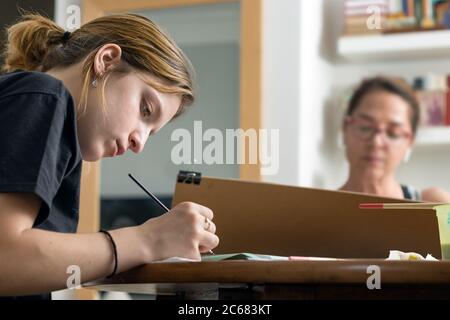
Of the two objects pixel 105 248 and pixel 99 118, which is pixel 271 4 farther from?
pixel 105 248

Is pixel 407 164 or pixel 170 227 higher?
pixel 407 164

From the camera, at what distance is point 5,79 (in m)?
0.99

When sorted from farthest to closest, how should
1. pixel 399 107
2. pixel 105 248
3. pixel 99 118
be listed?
1. pixel 399 107
2. pixel 99 118
3. pixel 105 248

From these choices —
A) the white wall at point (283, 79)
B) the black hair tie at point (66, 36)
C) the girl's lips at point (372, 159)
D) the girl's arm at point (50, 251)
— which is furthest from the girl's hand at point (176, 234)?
the white wall at point (283, 79)

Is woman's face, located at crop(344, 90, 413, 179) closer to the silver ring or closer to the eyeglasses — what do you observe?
the eyeglasses

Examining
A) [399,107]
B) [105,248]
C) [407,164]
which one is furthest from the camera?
[407,164]

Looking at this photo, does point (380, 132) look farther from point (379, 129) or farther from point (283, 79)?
point (283, 79)

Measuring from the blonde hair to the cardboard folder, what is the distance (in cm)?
17

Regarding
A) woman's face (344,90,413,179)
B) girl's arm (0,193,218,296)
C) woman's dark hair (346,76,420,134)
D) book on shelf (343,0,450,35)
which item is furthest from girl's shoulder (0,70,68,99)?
book on shelf (343,0,450,35)

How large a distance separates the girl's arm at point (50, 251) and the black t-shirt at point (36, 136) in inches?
0.8

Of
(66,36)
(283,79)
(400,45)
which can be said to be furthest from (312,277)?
(400,45)

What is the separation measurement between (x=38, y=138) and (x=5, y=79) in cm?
13

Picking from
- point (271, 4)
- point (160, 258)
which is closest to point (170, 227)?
point (160, 258)

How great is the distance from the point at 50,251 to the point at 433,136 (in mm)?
2469
